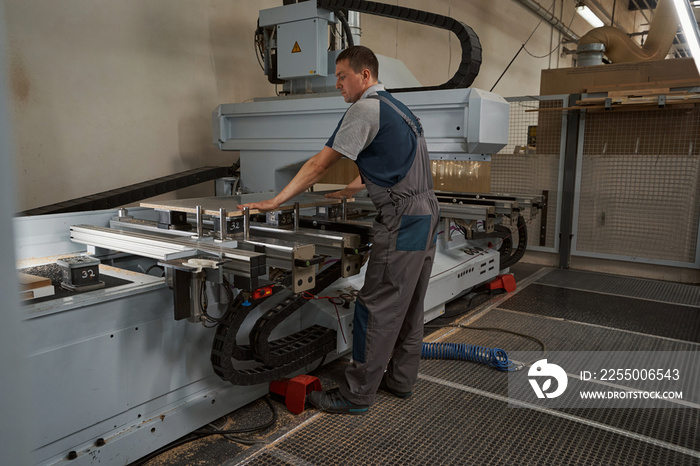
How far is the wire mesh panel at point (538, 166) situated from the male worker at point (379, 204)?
10.7ft

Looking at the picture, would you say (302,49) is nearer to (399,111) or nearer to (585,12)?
(399,111)

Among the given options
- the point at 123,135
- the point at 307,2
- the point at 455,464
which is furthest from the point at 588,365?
the point at 123,135

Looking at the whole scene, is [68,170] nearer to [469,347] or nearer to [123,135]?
[123,135]

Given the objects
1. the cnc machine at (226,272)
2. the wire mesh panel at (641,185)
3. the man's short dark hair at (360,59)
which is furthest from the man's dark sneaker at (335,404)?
the wire mesh panel at (641,185)

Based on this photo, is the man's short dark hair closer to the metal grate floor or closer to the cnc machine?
the cnc machine

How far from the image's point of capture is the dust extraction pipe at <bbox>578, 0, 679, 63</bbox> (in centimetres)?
670

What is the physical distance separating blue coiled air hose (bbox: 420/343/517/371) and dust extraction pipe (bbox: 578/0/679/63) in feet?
17.9

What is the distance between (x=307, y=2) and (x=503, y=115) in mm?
1304

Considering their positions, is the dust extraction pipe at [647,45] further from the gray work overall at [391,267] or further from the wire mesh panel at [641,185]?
the gray work overall at [391,267]

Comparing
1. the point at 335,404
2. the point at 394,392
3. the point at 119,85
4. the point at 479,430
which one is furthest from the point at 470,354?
the point at 119,85

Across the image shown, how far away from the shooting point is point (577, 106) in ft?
15.8

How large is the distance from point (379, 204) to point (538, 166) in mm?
3608

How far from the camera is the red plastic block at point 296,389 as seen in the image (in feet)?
7.48

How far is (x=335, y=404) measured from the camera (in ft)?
7.48
